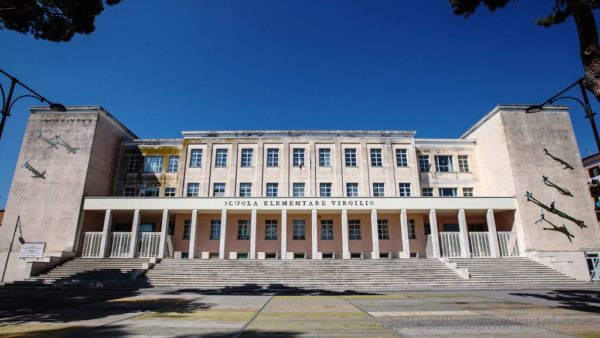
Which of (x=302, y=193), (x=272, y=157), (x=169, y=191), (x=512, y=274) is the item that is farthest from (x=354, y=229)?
(x=169, y=191)

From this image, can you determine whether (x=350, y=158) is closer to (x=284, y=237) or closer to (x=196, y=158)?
(x=284, y=237)

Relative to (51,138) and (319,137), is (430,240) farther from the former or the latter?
(51,138)

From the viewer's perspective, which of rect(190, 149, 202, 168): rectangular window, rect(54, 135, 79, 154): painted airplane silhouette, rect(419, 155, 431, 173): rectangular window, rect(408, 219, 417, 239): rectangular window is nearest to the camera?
rect(54, 135, 79, 154): painted airplane silhouette

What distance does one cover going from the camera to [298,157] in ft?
88.0

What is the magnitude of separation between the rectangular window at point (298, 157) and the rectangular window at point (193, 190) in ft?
26.7

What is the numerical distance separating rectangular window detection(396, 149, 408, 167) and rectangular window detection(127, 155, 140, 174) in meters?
21.9

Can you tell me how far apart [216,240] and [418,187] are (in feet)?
53.5

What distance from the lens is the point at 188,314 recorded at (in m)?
7.77

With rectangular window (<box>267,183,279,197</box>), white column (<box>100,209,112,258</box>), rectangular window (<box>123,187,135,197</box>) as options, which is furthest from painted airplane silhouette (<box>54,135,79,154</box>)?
rectangular window (<box>267,183,279,197</box>)

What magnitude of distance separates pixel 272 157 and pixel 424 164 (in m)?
12.9

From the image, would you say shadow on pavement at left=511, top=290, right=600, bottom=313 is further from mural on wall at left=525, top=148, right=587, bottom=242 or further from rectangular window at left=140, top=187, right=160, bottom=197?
rectangular window at left=140, top=187, right=160, bottom=197

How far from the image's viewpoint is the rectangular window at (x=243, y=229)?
79.4ft

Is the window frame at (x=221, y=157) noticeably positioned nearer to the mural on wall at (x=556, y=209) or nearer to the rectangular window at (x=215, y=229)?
the rectangular window at (x=215, y=229)

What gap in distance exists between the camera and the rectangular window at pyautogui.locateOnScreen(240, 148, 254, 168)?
26.7 m
